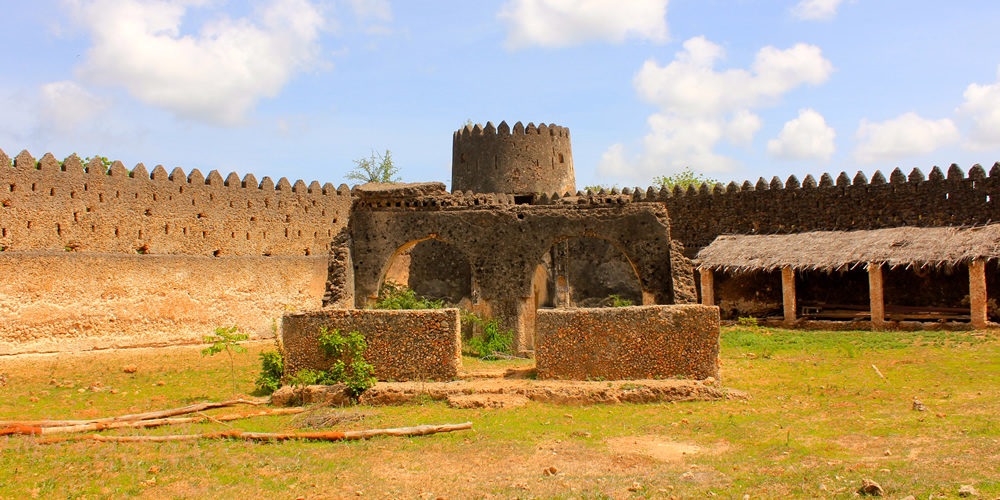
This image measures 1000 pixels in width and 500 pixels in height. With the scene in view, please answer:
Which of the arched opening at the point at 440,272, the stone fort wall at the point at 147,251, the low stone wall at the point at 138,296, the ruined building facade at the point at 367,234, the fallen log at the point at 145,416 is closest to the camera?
the fallen log at the point at 145,416

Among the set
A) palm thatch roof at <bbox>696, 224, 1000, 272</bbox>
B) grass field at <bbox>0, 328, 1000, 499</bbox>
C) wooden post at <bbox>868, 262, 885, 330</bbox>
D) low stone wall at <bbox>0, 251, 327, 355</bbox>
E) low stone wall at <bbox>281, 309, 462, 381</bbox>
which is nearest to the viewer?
grass field at <bbox>0, 328, 1000, 499</bbox>

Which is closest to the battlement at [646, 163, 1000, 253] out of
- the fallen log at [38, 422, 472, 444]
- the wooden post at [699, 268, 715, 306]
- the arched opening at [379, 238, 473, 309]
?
the wooden post at [699, 268, 715, 306]

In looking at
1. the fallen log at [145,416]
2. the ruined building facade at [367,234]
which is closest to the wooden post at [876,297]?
the ruined building facade at [367,234]

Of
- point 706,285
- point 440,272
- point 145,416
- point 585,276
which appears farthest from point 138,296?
point 706,285

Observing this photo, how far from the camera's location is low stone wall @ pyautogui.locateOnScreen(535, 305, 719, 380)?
35.0ft

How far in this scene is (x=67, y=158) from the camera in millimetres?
18672

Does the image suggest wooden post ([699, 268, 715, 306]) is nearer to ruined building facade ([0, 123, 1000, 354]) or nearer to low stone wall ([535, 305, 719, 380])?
ruined building facade ([0, 123, 1000, 354])

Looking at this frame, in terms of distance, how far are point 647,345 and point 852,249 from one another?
488 inches

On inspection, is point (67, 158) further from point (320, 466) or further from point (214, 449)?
point (320, 466)

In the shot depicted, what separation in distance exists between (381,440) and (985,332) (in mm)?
15534

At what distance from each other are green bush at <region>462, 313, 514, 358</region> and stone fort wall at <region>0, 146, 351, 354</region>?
6501 millimetres

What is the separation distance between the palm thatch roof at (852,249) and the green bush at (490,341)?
9822mm

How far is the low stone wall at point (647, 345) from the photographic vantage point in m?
10.7

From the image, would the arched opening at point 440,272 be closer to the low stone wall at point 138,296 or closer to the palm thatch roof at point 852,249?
the low stone wall at point 138,296
